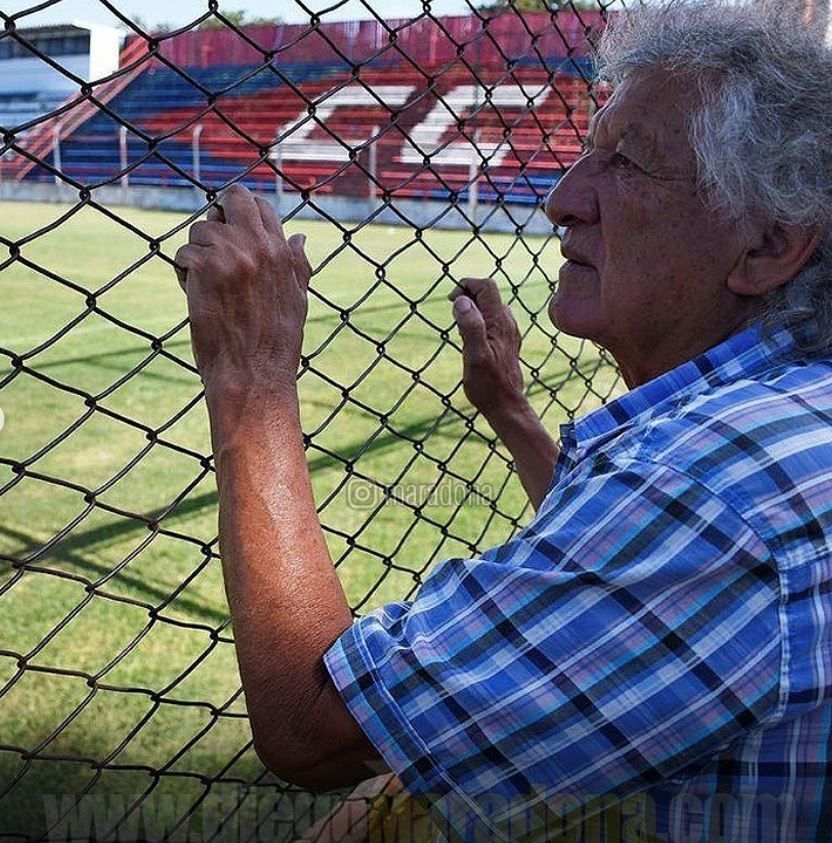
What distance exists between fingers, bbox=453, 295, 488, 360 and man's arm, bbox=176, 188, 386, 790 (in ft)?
2.29

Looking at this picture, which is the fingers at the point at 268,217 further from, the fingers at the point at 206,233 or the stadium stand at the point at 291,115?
the stadium stand at the point at 291,115

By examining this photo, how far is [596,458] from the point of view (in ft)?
3.67

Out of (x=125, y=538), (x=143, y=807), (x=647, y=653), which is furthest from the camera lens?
(x=125, y=538)

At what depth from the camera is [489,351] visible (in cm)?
203

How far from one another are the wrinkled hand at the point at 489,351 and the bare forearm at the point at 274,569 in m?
0.85

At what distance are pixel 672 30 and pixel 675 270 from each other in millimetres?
344

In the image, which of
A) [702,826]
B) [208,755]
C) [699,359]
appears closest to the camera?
[702,826]

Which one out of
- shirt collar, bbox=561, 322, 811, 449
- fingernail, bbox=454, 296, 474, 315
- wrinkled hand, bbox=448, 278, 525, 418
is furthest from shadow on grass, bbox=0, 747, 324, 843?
shirt collar, bbox=561, 322, 811, 449

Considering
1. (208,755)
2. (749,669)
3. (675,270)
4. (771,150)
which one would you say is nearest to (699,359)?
(675,270)

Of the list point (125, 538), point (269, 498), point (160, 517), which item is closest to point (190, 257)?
point (269, 498)

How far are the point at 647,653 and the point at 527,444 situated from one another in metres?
1.07

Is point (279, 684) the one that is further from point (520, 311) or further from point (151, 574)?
point (520, 311)

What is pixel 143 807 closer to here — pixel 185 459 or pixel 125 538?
pixel 125 538

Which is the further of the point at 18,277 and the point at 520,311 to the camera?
the point at 18,277
